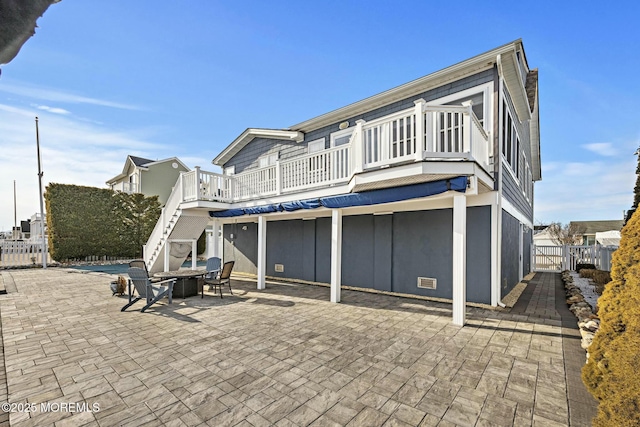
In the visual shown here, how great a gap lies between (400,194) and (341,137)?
4.59 metres

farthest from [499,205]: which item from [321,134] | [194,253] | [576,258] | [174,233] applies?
[576,258]

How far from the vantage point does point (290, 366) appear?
380 cm

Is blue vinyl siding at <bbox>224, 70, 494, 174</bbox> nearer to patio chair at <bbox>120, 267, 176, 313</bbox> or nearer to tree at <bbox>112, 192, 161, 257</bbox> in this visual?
patio chair at <bbox>120, 267, 176, 313</bbox>

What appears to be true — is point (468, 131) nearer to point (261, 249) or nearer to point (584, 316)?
point (584, 316)

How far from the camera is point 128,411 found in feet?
9.29

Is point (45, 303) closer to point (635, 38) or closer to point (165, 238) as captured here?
point (165, 238)

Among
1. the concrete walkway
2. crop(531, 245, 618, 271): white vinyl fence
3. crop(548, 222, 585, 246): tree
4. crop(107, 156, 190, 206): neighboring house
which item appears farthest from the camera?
crop(548, 222, 585, 246): tree

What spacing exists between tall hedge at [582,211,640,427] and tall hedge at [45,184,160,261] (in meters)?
21.1

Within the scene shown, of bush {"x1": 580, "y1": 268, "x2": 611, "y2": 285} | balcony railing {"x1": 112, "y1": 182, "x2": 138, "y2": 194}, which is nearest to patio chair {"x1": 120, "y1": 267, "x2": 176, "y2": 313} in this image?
bush {"x1": 580, "y1": 268, "x2": 611, "y2": 285}

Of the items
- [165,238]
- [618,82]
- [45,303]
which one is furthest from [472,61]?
[45,303]

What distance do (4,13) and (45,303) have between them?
9.37 meters

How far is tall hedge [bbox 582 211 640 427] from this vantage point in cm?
201

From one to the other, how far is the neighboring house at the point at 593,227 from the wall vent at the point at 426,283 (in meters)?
34.7

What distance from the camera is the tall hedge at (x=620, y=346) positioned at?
2.01 meters
